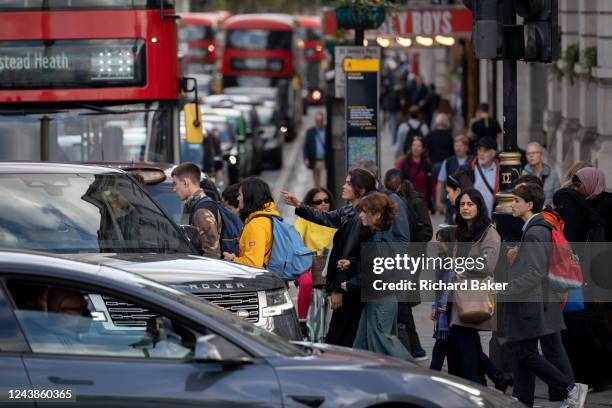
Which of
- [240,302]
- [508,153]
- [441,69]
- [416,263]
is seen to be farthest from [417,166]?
[441,69]

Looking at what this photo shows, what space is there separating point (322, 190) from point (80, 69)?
4.44m

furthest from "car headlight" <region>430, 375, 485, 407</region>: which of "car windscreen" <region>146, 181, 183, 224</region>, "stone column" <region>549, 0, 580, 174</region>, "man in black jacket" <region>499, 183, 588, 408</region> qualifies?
"stone column" <region>549, 0, 580, 174</region>

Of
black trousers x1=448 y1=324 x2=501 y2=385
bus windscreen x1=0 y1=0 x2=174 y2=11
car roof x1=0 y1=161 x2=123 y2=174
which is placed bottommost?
black trousers x1=448 y1=324 x2=501 y2=385

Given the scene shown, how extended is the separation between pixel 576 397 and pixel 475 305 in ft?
2.91

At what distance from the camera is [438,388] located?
6.84 meters

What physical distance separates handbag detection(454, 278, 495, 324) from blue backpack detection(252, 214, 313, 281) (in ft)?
4.50

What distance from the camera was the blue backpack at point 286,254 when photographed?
11219 millimetres

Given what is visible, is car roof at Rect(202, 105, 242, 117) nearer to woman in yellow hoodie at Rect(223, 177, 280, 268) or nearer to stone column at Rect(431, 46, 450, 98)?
stone column at Rect(431, 46, 450, 98)

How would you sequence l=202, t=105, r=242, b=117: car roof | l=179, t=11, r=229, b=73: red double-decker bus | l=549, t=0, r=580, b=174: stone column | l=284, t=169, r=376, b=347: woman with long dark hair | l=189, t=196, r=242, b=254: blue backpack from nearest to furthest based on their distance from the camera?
1. l=284, t=169, r=376, b=347: woman with long dark hair
2. l=189, t=196, r=242, b=254: blue backpack
3. l=549, t=0, r=580, b=174: stone column
4. l=202, t=105, r=242, b=117: car roof
5. l=179, t=11, r=229, b=73: red double-decker bus

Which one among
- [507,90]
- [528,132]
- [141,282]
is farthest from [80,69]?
[528,132]

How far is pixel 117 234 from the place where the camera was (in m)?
9.91

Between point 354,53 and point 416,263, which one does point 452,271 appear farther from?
point 354,53

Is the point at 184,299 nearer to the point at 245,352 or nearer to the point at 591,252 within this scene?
the point at 245,352

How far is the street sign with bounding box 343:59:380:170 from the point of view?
18375 mm
